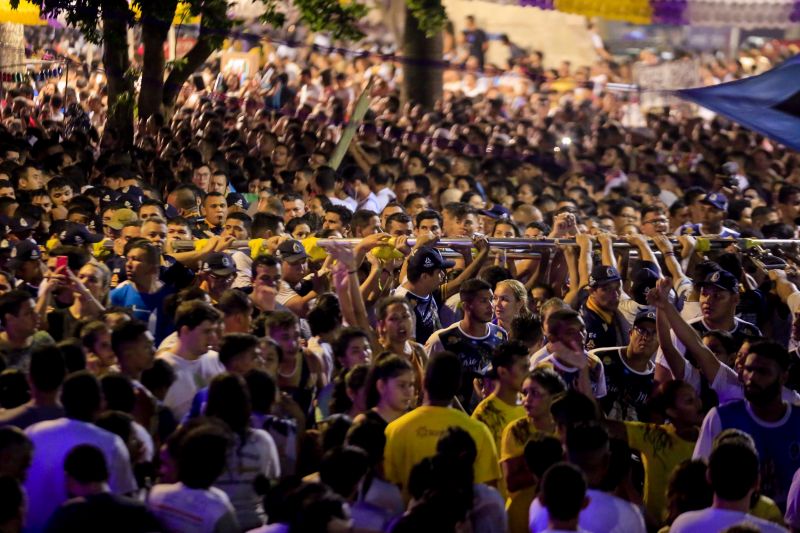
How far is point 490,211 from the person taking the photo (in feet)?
43.9

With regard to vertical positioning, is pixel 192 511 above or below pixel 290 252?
above

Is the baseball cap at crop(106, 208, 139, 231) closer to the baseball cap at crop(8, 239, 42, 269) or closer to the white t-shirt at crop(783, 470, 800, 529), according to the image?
the baseball cap at crop(8, 239, 42, 269)

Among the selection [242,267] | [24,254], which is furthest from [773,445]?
[24,254]

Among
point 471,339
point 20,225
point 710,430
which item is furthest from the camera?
point 20,225

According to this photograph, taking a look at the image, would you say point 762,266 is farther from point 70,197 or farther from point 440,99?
point 440,99

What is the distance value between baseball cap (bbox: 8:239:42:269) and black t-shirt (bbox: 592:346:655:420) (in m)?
3.58

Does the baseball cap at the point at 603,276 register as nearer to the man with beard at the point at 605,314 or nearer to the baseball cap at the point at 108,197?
the man with beard at the point at 605,314

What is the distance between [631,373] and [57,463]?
367cm

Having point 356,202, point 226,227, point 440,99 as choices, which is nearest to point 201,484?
point 226,227

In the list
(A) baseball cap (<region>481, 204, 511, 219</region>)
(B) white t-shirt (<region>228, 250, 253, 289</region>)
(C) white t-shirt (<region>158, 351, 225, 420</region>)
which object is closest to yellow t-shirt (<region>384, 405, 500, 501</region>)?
(C) white t-shirt (<region>158, 351, 225, 420</region>)

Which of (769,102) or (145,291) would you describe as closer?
(145,291)

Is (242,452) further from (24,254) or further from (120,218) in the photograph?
(120,218)

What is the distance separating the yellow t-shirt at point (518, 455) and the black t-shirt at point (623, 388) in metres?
1.27

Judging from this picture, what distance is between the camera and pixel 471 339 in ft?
30.4
